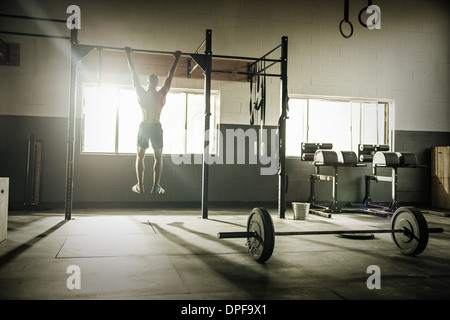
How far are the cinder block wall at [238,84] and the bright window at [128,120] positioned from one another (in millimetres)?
238

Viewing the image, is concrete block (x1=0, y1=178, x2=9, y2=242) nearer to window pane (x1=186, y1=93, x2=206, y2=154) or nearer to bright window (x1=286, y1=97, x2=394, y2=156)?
window pane (x1=186, y1=93, x2=206, y2=154)

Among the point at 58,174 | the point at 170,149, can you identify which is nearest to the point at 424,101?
the point at 170,149

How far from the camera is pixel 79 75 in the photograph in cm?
689

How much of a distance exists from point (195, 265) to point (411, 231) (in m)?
2.01

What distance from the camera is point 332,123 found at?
8.20 m

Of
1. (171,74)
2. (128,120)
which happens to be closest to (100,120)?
(128,120)

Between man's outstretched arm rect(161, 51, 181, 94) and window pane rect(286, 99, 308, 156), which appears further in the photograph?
window pane rect(286, 99, 308, 156)

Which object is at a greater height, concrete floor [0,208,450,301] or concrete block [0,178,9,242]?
concrete block [0,178,9,242]

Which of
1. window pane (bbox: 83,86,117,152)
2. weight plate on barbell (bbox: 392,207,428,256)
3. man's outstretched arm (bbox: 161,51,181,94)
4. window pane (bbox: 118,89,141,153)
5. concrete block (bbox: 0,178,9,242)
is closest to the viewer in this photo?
weight plate on barbell (bbox: 392,207,428,256)

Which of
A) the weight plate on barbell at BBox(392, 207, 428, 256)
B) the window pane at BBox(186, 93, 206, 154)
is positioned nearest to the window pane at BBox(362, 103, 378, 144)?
the window pane at BBox(186, 93, 206, 154)

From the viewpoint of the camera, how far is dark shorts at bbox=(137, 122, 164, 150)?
5.39m

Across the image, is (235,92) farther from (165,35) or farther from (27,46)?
(27,46)
